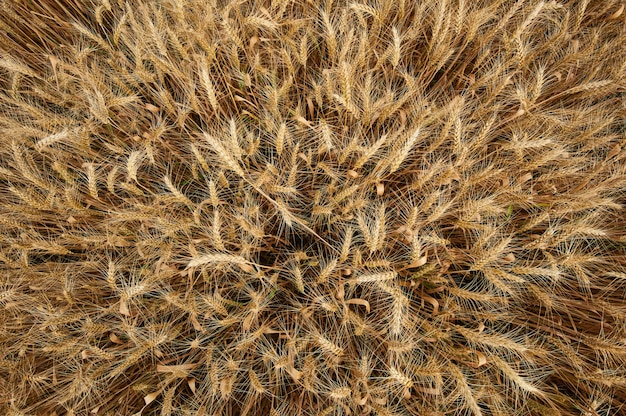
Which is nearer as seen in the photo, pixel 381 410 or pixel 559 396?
pixel 381 410

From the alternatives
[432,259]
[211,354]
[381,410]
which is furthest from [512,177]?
[211,354]

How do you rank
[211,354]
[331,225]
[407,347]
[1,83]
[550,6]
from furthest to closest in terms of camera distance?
1. [1,83]
2. [331,225]
3. [550,6]
4. [211,354]
5. [407,347]

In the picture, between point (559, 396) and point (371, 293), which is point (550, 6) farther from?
point (559, 396)

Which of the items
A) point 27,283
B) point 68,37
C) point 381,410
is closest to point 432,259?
point 381,410

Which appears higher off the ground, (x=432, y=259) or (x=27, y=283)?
(x=432, y=259)

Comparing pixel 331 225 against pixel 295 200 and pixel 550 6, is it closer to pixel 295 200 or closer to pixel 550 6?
pixel 295 200

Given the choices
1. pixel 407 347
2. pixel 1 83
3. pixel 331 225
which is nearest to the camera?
pixel 407 347

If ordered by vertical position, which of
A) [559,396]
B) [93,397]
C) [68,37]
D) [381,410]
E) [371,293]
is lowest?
[93,397]
